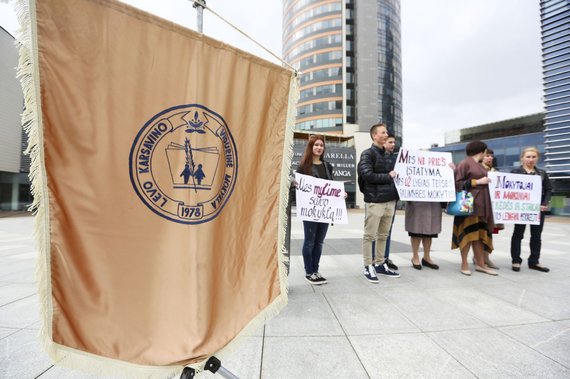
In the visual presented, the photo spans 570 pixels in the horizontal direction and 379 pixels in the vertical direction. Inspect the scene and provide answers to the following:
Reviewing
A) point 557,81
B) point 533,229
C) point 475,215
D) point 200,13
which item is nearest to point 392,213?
point 475,215

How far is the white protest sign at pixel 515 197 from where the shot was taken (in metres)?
3.91

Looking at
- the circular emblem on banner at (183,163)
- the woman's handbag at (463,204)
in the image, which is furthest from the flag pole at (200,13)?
the woman's handbag at (463,204)

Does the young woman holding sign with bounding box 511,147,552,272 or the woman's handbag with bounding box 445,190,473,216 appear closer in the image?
the woman's handbag with bounding box 445,190,473,216

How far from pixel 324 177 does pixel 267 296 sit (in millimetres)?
2017

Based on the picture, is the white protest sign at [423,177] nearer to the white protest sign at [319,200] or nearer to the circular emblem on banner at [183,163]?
the white protest sign at [319,200]

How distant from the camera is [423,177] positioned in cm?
366

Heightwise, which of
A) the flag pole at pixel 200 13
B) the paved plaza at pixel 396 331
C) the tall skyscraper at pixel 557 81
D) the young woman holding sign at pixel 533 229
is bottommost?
the paved plaza at pixel 396 331

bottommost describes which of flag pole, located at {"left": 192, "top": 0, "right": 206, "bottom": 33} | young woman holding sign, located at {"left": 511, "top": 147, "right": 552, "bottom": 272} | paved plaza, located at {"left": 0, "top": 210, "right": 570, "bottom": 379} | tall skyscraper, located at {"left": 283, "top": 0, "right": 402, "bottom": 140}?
paved plaza, located at {"left": 0, "top": 210, "right": 570, "bottom": 379}

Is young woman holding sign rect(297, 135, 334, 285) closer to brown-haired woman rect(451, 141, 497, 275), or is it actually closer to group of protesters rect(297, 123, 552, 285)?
group of protesters rect(297, 123, 552, 285)

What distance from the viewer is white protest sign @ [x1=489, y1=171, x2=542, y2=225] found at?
3912mm

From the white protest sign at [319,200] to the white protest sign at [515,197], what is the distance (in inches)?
A: 94.3

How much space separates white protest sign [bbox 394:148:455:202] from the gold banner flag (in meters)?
2.80

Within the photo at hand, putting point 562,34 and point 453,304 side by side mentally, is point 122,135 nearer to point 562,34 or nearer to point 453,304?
point 453,304

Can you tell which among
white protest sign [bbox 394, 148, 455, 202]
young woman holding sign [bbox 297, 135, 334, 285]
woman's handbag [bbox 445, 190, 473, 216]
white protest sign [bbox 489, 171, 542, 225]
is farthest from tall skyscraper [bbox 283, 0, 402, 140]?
young woman holding sign [bbox 297, 135, 334, 285]
